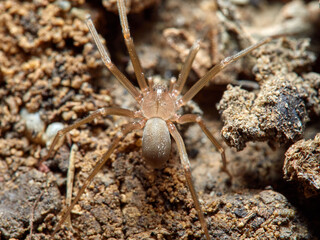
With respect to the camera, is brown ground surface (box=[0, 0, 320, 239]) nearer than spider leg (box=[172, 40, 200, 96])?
Yes

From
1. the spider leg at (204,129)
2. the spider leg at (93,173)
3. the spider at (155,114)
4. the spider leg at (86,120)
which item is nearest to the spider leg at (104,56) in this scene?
the spider at (155,114)

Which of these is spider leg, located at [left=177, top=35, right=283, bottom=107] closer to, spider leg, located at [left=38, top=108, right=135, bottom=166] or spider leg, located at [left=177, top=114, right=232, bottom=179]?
spider leg, located at [left=177, top=114, right=232, bottom=179]

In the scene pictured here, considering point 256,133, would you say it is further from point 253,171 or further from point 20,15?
point 20,15

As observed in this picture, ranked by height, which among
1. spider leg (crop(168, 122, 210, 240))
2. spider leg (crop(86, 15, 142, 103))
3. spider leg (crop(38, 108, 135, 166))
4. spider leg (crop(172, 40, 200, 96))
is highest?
spider leg (crop(86, 15, 142, 103))

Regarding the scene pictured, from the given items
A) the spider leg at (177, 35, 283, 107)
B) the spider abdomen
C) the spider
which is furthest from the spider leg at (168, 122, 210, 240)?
the spider leg at (177, 35, 283, 107)

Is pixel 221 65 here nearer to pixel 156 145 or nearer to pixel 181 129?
pixel 181 129
